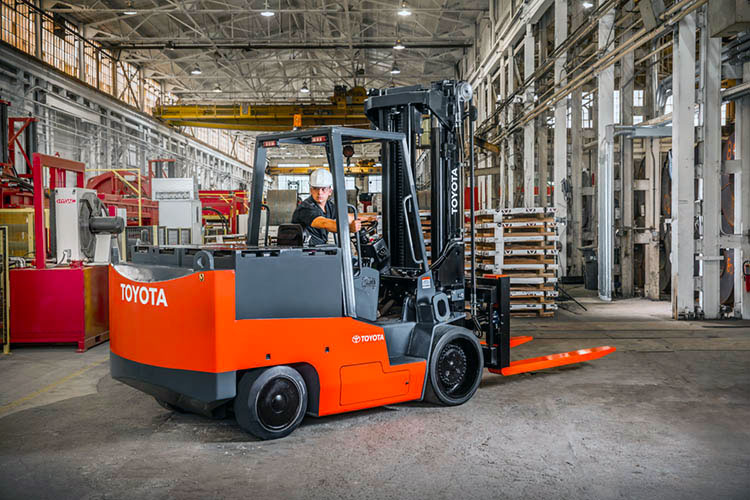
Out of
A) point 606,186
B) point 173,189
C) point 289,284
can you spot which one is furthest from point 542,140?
point 289,284

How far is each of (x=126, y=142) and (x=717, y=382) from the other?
957 inches

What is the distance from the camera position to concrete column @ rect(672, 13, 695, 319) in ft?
31.9

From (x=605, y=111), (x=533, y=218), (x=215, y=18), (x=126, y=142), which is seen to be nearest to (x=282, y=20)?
(x=215, y=18)

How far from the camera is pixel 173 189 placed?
17984 millimetres

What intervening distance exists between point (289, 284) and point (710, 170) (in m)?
8.19

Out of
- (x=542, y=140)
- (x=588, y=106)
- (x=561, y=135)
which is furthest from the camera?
(x=588, y=106)

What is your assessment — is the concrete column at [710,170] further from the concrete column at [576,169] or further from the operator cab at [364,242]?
the operator cab at [364,242]

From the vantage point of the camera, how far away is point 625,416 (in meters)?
5.00

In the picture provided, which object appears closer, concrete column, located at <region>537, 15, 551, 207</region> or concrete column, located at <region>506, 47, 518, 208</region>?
concrete column, located at <region>537, 15, 551, 207</region>

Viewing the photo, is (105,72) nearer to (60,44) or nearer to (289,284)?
(60,44)

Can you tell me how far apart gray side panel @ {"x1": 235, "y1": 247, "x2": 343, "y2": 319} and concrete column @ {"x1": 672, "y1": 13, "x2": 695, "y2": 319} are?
7.36m

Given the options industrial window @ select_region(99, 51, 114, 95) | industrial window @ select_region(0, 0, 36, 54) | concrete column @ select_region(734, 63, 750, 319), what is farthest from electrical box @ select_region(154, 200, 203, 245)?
concrete column @ select_region(734, 63, 750, 319)

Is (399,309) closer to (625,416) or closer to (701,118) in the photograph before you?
(625,416)

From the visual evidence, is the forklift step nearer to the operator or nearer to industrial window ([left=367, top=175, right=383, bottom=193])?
the operator
